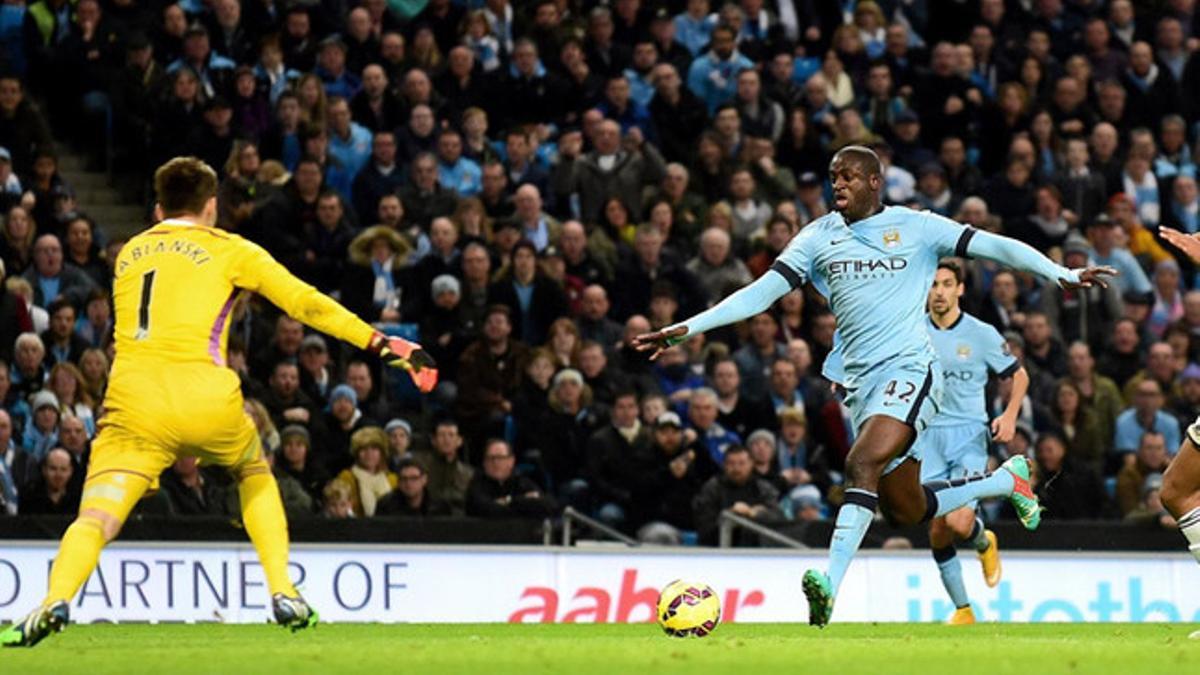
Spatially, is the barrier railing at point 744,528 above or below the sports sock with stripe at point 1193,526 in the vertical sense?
below

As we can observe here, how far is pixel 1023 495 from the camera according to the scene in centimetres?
1510

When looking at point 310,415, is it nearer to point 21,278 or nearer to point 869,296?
point 21,278

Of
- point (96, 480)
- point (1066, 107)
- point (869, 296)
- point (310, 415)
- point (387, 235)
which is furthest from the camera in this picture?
point (1066, 107)

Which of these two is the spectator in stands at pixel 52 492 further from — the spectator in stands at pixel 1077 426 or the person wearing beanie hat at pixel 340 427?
the spectator in stands at pixel 1077 426

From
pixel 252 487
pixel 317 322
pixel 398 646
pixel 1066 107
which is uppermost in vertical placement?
pixel 1066 107

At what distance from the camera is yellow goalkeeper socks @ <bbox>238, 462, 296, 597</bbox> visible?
11773 mm

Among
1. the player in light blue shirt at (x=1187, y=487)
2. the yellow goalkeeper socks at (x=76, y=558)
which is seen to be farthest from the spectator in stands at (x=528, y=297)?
the yellow goalkeeper socks at (x=76, y=558)

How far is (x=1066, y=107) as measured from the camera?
2522cm

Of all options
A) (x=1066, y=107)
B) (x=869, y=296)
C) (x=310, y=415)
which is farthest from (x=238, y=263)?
(x=1066, y=107)

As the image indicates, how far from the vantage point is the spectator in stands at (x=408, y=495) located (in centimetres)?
1900

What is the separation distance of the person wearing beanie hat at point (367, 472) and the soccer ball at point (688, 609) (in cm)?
696

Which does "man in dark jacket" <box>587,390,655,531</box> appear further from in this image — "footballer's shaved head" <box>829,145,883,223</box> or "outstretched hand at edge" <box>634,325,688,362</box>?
"outstretched hand at edge" <box>634,325,688,362</box>

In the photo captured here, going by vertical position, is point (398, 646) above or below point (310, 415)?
below

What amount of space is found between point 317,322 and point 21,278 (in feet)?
28.0
